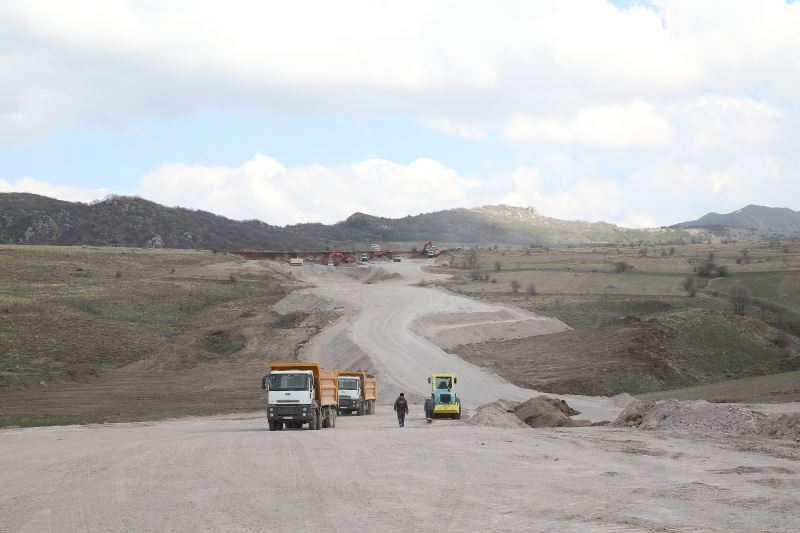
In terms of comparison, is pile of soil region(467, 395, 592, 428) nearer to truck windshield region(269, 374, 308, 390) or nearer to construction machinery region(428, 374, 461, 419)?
construction machinery region(428, 374, 461, 419)

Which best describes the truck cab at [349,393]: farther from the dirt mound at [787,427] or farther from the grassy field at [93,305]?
the grassy field at [93,305]

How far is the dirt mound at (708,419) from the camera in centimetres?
3133

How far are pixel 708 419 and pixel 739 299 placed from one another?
184 ft

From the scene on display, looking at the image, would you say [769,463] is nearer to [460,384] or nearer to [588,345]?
[460,384]

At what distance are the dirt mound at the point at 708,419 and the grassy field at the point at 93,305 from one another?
43502 millimetres

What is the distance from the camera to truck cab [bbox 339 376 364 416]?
50.8m

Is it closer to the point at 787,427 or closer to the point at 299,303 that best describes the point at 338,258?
the point at 299,303

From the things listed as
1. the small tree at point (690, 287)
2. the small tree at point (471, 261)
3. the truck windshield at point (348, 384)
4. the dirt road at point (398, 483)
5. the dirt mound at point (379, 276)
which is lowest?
the truck windshield at point (348, 384)

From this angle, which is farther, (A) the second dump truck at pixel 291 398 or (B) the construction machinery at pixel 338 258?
(B) the construction machinery at pixel 338 258

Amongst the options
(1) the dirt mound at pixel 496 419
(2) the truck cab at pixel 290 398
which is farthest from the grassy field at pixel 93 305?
(1) the dirt mound at pixel 496 419

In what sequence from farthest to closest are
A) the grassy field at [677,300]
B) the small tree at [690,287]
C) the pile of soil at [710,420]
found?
the small tree at [690,287], the grassy field at [677,300], the pile of soil at [710,420]

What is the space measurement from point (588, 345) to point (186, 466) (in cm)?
5076

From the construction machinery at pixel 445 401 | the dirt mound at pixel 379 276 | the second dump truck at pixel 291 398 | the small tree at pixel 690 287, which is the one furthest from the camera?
the dirt mound at pixel 379 276

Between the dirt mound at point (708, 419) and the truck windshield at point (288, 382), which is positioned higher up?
the truck windshield at point (288, 382)
